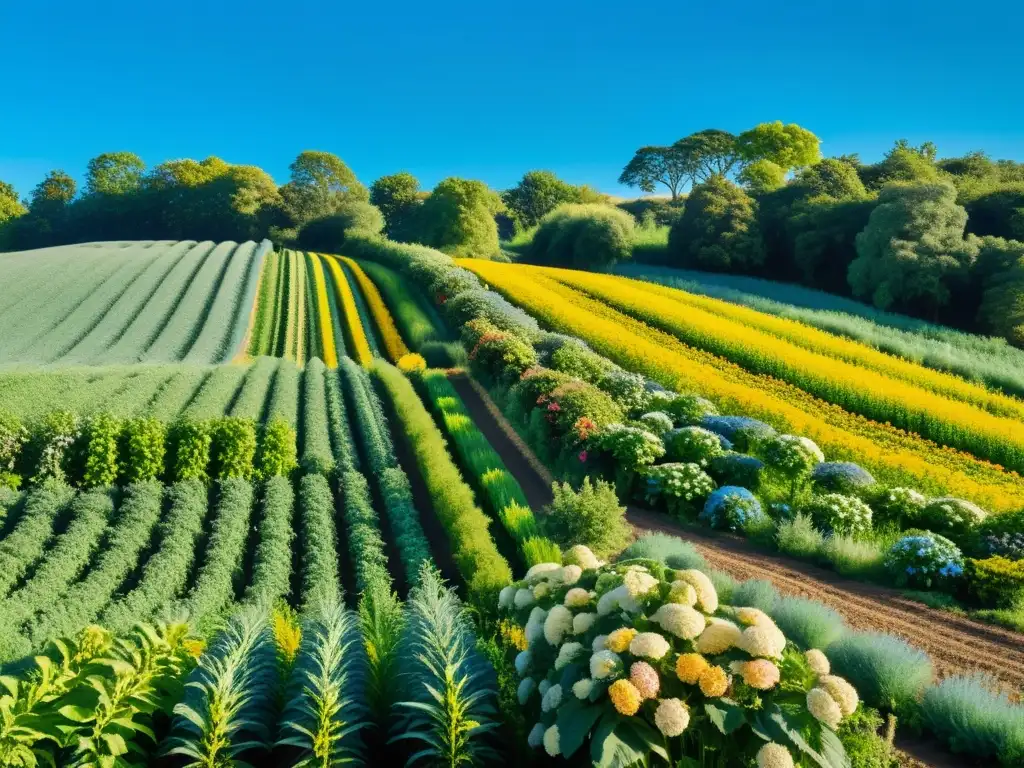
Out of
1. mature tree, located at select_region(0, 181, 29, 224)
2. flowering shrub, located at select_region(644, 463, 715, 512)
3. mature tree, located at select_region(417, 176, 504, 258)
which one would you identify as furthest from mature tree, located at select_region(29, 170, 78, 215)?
flowering shrub, located at select_region(644, 463, 715, 512)

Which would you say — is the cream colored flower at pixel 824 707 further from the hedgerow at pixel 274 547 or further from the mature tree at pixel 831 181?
the mature tree at pixel 831 181

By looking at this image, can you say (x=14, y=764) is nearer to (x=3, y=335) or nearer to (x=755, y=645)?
(x=755, y=645)

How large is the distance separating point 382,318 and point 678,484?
67.6 ft

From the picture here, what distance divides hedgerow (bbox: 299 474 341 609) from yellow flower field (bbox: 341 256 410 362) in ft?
42.3

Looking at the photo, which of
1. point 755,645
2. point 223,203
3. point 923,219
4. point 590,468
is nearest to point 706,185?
point 923,219

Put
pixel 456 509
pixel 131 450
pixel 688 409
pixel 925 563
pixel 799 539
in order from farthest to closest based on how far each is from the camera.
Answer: pixel 688 409 < pixel 131 450 < pixel 456 509 < pixel 799 539 < pixel 925 563

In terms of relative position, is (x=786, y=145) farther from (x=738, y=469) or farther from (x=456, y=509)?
(x=456, y=509)

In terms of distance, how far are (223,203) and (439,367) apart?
4666cm

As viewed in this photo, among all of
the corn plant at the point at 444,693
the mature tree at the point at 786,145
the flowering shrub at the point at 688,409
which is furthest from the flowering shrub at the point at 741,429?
the mature tree at the point at 786,145

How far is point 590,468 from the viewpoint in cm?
1452

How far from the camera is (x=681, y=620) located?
453 centimetres

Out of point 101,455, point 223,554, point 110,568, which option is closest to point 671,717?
point 223,554

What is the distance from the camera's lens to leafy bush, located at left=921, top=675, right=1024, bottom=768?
20.1 ft

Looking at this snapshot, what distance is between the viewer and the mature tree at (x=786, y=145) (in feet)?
224
